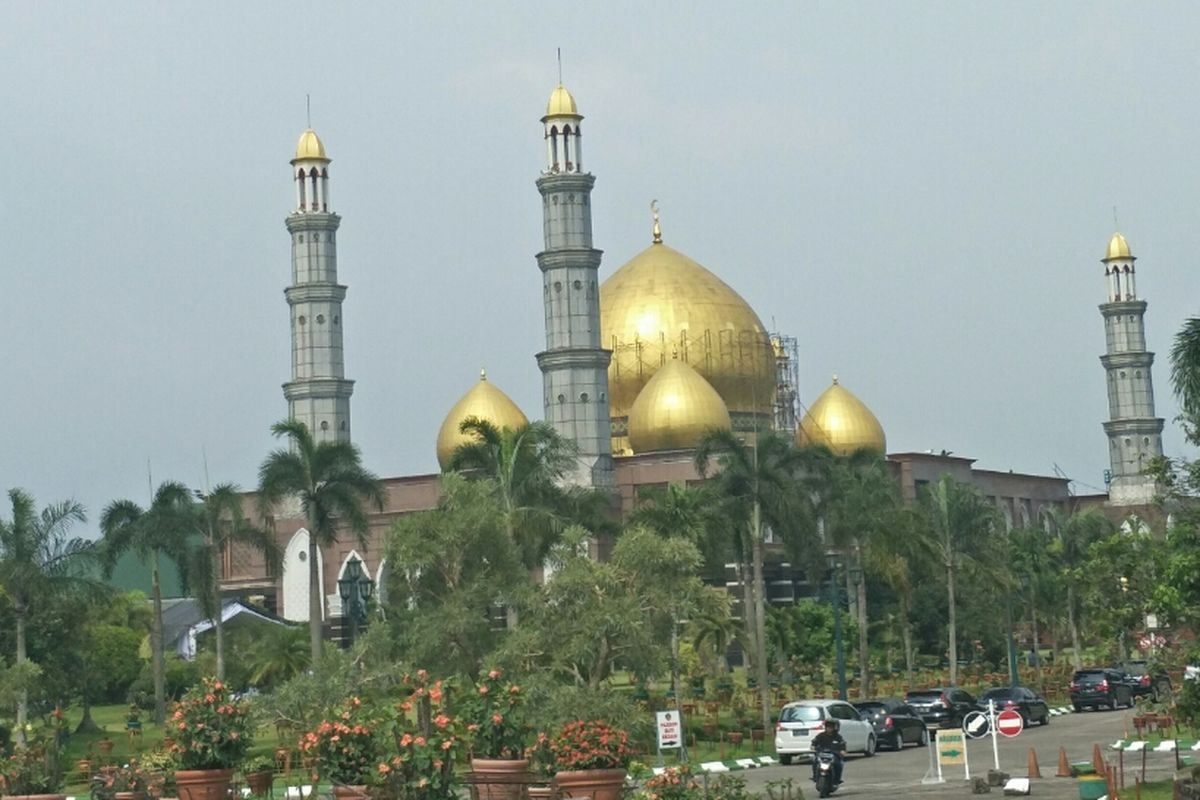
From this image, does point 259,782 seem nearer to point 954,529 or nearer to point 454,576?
point 454,576

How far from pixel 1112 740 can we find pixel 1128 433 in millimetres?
74669

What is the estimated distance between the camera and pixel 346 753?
2278 centimetres

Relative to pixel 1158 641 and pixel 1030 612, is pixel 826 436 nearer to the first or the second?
pixel 1030 612

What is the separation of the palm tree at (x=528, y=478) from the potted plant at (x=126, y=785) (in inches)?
809

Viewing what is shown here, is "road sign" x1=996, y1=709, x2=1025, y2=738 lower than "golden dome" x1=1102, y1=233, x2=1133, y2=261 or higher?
lower

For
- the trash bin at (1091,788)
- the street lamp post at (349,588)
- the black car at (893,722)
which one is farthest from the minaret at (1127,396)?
the trash bin at (1091,788)

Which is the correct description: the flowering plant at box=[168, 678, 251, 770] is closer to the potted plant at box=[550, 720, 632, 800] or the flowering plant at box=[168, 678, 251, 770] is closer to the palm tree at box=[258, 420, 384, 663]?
the potted plant at box=[550, 720, 632, 800]

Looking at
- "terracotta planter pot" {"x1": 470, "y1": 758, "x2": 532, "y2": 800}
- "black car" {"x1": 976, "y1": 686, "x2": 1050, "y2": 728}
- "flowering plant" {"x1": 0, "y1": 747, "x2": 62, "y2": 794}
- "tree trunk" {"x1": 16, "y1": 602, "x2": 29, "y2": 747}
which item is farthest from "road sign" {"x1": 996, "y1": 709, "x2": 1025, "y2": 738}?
"tree trunk" {"x1": 16, "y1": 602, "x2": 29, "y2": 747}

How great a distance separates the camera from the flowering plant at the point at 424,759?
21938 mm

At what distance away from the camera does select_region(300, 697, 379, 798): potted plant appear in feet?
74.5

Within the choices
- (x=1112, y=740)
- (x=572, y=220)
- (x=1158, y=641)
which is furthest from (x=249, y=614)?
(x=1158, y=641)

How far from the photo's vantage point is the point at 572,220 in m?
87.2

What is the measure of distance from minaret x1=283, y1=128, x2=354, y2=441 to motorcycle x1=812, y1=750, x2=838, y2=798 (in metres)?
59.6

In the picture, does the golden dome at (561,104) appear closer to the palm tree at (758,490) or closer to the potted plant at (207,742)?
the palm tree at (758,490)
